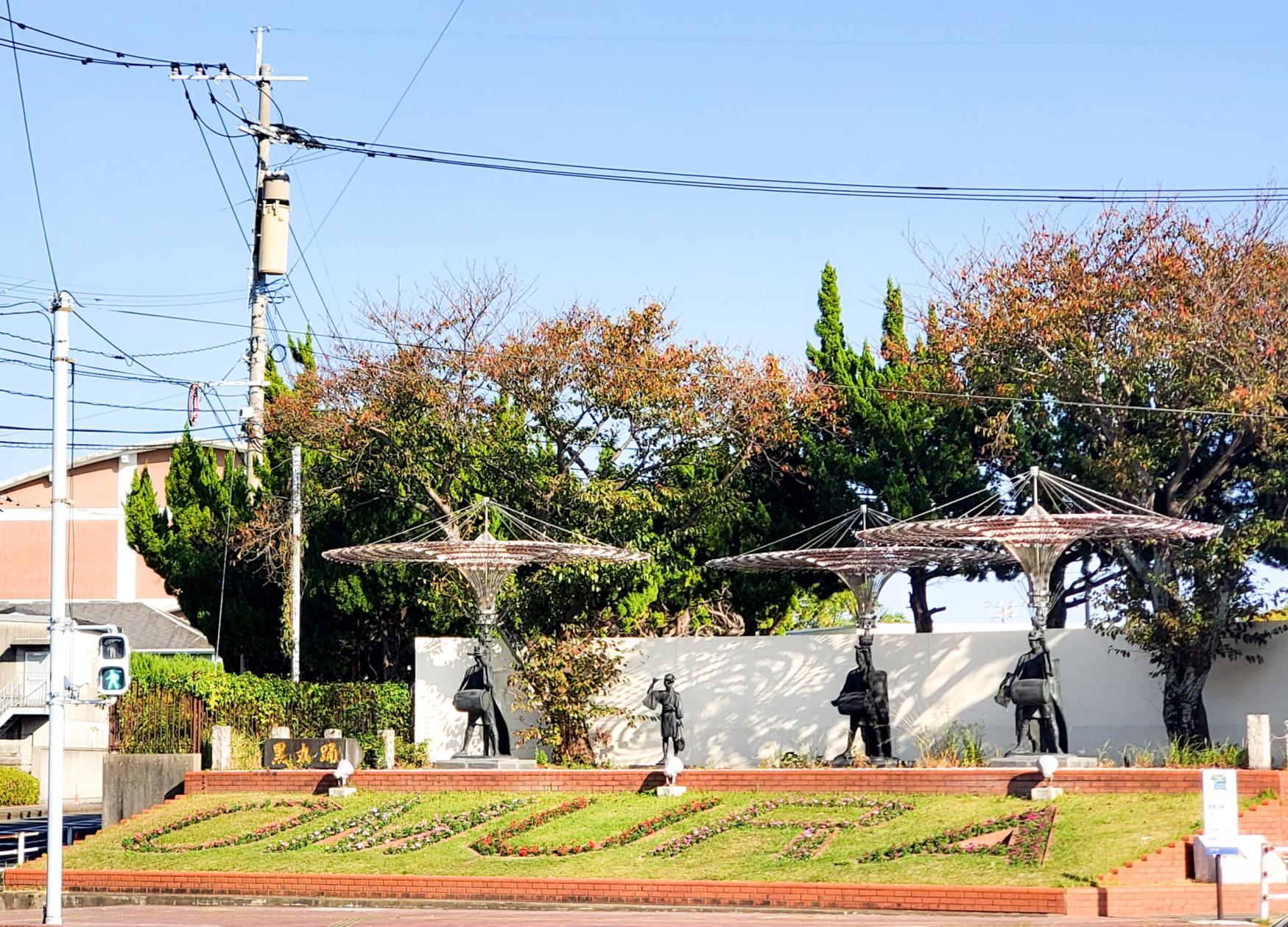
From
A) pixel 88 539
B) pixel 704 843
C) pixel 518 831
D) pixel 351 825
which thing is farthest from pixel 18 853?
pixel 88 539

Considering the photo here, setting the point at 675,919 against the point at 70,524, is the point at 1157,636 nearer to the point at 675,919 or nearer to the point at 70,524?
the point at 675,919

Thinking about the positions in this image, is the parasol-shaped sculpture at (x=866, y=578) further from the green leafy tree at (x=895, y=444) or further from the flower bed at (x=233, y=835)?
the flower bed at (x=233, y=835)

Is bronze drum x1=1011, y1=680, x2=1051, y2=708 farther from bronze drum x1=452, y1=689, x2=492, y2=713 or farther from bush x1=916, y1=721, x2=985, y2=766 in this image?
bronze drum x1=452, y1=689, x2=492, y2=713

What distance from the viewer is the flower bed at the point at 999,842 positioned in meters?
21.6

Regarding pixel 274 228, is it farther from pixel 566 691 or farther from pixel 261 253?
pixel 566 691

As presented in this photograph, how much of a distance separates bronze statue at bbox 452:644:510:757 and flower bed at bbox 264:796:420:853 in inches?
93.8

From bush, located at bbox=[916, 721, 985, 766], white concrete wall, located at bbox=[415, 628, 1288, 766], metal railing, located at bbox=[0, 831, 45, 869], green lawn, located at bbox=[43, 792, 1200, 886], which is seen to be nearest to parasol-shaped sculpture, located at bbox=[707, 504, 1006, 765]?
bush, located at bbox=[916, 721, 985, 766]

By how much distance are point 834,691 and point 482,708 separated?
278 inches

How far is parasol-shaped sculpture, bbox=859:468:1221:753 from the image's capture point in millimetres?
26062

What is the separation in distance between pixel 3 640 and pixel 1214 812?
43071 millimetres

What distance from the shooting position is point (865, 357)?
36.8 m

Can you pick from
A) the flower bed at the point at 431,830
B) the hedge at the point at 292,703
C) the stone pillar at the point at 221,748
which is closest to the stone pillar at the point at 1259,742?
the flower bed at the point at 431,830

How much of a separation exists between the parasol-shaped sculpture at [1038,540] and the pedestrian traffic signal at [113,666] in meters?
12.6

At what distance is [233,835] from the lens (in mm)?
27594
